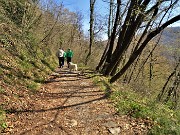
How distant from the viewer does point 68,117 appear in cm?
874

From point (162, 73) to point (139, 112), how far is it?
31.1 meters

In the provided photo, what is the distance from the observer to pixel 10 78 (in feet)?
33.8

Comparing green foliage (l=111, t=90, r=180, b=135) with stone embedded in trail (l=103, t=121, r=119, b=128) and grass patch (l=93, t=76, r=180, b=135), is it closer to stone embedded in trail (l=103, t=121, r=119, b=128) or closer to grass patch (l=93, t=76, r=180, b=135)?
grass patch (l=93, t=76, r=180, b=135)

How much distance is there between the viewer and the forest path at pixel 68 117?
771cm

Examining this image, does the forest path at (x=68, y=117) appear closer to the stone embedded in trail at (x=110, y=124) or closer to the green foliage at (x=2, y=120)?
the stone embedded in trail at (x=110, y=124)

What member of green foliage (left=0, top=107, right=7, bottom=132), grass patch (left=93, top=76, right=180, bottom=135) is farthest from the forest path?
grass patch (left=93, top=76, right=180, bottom=135)

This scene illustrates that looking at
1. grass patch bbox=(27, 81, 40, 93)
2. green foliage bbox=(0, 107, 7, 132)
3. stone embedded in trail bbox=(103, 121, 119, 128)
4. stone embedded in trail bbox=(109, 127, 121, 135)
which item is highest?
grass patch bbox=(27, 81, 40, 93)

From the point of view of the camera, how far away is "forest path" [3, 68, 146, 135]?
7.71 meters

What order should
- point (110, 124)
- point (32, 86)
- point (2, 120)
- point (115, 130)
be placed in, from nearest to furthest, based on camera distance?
point (2, 120) → point (115, 130) → point (110, 124) → point (32, 86)

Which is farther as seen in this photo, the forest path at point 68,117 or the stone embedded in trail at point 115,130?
the stone embedded in trail at point 115,130

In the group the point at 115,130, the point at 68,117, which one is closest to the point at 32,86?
the point at 68,117

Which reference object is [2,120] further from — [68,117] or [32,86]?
[32,86]

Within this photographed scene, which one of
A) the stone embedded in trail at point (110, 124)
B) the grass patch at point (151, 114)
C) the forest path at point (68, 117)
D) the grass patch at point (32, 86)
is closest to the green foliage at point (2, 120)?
the forest path at point (68, 117)

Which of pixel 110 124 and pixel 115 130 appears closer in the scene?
pixel 115 130
